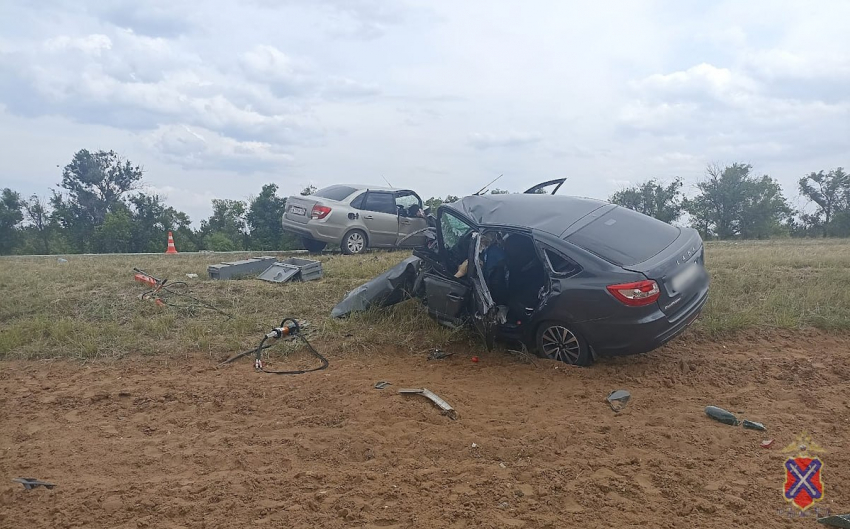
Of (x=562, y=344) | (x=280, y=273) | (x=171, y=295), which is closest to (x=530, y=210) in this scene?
(x=562, y=344)

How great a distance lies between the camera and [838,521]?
284cm

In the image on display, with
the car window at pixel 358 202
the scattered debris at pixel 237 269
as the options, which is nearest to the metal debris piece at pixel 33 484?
the scattered debris at pixel 237 269

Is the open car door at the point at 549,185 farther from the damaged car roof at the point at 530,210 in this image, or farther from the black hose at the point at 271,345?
the black hose at the point at 271,345

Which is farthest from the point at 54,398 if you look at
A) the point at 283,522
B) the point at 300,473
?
the point at 283,522

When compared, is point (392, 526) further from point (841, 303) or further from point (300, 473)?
point (841, 303)

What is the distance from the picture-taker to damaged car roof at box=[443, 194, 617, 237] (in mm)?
5609

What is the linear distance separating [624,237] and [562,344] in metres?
1.13

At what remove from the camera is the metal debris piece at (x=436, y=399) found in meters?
4.35

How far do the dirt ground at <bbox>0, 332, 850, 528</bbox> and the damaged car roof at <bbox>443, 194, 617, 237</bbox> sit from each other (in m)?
1.30

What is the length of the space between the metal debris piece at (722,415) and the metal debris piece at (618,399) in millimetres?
555

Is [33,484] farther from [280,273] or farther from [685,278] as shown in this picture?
[280,273]

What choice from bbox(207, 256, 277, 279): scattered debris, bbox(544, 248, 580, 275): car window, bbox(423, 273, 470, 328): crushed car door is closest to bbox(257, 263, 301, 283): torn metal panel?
bbox(207, 256, 277, 279): scattered debris

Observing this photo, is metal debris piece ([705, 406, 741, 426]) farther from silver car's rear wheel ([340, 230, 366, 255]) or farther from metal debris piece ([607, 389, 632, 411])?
silver car's rear wheel ([340, 230, 366, 255])

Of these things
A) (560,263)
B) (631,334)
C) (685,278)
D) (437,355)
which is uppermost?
(560,263)
